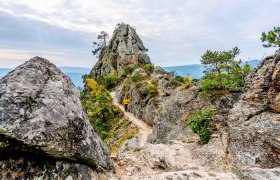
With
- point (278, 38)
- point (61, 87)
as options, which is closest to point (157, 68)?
point (278, 38)

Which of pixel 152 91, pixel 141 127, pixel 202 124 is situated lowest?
pixel 141 127

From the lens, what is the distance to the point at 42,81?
8469mm

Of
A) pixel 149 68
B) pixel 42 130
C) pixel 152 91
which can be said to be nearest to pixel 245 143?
pixel 42 130

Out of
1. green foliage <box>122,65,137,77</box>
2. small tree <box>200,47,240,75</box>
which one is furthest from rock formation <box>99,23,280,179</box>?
green foliage <box>122,65,137,77</box>

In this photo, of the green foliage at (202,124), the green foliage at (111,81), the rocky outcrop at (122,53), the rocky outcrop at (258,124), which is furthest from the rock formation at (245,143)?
the rocky outcrop at (122,53)

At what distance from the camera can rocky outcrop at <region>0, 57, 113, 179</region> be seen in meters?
6.65

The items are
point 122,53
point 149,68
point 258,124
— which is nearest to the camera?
point 258,124

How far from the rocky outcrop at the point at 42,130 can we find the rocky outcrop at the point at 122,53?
56832 millimetres

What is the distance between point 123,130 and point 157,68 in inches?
1057

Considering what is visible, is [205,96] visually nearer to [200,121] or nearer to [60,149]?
[200,121]

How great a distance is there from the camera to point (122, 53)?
220ft

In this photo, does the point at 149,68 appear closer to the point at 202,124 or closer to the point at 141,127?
the point at 141,127

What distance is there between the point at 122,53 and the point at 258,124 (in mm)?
58544

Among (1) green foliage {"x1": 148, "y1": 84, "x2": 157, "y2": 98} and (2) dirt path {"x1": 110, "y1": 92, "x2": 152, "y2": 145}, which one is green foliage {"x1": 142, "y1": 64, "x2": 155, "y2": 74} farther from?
(1) green foliage {"x1": 148, "y1": 84, "x2": 157, "y2": 98}
